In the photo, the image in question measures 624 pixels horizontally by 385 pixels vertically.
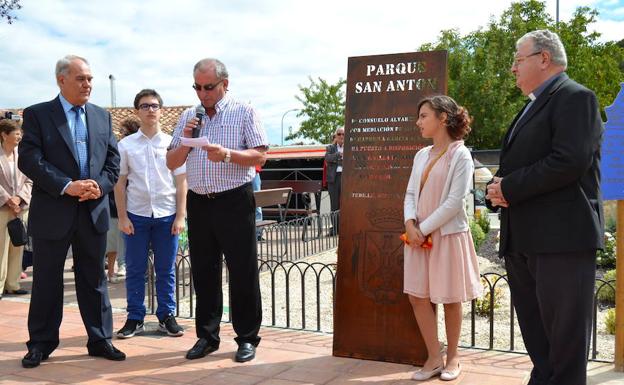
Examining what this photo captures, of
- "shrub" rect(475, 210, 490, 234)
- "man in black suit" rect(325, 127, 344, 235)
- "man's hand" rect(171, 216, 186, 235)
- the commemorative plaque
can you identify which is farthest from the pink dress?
"shrub" rect(475, 210, 490, 234)

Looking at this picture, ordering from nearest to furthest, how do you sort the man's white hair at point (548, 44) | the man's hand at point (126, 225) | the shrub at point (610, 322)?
1. the man's white hair at point (548, 44)
2. the man's hand at point (126, 225)
3. the shrub at point (610, 322)

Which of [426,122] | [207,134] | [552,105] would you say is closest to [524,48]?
[552,105]

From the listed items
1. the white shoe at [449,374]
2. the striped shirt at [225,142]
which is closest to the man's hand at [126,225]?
the striped shirt at [225,142]

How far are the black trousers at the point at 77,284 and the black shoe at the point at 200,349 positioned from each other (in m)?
0.63

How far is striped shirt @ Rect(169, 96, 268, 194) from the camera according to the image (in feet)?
14.1

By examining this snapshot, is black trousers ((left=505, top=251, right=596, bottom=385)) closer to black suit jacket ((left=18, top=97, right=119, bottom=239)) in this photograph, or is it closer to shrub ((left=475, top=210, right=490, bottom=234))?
black suit jacket ((left=18, top=97, right=119, bottom=239))

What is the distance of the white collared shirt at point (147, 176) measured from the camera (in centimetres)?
502

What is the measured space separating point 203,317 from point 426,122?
2.16 m

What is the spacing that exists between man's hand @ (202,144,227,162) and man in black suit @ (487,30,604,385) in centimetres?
173

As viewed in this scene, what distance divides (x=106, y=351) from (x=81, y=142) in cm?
149

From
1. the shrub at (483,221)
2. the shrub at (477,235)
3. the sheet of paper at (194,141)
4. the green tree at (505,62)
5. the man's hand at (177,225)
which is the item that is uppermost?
the green tree at (505,62)

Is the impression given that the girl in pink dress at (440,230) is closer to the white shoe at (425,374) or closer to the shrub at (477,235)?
the white shoe at (425,374)

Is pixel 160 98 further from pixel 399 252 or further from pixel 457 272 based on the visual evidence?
pixel 457 272

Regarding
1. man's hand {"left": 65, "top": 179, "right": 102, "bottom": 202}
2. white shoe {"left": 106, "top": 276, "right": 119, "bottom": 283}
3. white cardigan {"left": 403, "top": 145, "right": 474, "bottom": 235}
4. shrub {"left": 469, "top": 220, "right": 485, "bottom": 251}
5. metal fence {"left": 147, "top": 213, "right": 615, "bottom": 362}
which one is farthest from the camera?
shrub {"left": 469, "top": 220, "right": 485, "bottom": 251}
